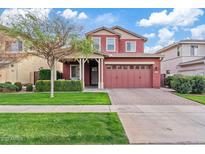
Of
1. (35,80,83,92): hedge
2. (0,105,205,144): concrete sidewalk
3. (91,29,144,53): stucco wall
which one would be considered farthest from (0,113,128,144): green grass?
(91,29,144,53): stucco wall

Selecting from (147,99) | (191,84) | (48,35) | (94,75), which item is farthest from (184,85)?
(94,75)

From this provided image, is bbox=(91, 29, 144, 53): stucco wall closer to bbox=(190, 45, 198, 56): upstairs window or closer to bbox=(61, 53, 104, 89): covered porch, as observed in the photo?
bbox=(61, 53, 104, 89): covered porch

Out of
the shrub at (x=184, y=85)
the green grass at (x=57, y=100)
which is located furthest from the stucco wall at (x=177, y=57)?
the green grass at (x=57, y=100)

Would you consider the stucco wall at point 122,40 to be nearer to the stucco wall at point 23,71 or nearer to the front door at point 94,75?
the front door at point 94,75

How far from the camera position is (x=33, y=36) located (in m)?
14.8

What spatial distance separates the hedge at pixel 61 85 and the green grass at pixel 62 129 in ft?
36.5

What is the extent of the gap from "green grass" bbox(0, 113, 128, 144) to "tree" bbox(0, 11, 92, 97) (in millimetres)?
A: 6969

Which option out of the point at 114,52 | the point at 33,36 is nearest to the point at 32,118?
the point at 33,36

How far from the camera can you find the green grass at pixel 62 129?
5.93 m

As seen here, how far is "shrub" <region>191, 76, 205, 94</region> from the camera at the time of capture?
18672mm

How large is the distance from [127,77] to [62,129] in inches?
680

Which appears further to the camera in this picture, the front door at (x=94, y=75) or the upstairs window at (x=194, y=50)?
the upstairs window at (x=194, y=50)

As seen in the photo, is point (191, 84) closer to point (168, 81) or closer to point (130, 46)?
point (168, 81)

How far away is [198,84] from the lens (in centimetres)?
1878
